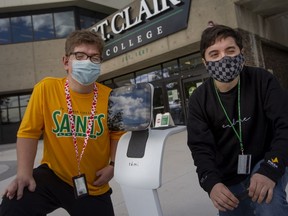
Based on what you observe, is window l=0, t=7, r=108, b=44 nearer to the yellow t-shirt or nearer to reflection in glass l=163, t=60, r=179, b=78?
reflection in glass l=163, t=60, r=179, b=78

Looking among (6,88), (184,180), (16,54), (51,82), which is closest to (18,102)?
(6,88)

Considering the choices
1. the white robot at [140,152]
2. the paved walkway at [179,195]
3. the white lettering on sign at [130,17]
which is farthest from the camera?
the white lettering on sign at [130,17]

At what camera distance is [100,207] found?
2268 millimetres

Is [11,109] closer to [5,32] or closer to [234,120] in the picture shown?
[5,32]

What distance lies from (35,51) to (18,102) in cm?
340

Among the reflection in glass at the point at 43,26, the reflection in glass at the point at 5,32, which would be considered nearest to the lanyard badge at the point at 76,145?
the reflection in glass at the point at 43,26

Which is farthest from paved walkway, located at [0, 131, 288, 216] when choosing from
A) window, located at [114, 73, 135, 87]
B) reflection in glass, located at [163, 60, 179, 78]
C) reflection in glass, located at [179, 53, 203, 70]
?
window, located at [114, 73, 135, 87]

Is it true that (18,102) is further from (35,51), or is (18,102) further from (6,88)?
(35,51)

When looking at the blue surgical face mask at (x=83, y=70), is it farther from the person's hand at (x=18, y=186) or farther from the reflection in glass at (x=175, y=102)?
the reflection in glass at (x=175, y=102)

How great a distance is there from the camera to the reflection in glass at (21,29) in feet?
63.1

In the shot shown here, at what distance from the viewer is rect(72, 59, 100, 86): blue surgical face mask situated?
2170 millimetres

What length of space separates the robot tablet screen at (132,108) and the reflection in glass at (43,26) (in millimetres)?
18446

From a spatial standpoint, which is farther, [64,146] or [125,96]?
[64,146]

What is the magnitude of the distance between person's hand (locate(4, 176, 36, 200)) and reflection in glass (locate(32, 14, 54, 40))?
18595 mm
